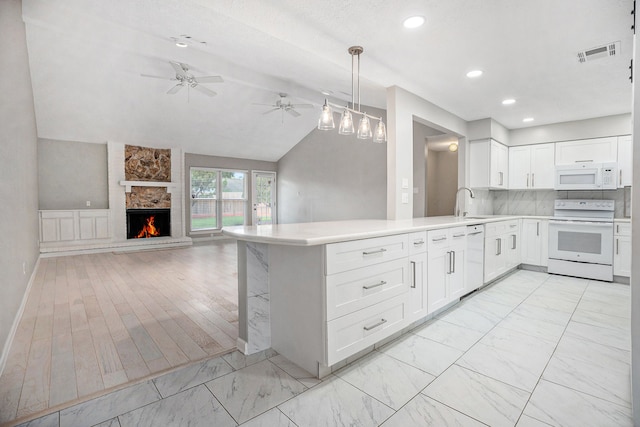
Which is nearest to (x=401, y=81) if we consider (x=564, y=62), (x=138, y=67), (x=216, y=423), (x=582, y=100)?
(x=564, y=62)

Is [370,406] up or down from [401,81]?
down

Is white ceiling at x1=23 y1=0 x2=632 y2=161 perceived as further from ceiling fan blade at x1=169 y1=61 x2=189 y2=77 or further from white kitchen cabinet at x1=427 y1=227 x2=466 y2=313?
white kitchen cabinet at x1=427 y1=227 x2=466 y2=313

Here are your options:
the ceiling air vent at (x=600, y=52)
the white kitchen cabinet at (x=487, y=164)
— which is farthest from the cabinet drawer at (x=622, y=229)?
the ceiling air vent at (x=600, y=52)

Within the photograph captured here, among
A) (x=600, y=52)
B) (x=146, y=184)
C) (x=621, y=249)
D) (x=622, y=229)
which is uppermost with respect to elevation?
(x=600, y=52)

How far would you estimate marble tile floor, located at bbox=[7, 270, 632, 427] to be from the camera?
1.56 meters

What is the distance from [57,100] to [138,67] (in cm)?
187

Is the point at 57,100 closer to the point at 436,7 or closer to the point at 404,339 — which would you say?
the point at 436,7

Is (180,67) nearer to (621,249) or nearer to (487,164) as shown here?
(487,164)

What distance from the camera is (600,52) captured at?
8.97 feet

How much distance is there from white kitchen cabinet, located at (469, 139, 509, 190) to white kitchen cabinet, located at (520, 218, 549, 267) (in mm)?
780

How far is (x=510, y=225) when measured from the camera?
178 inches

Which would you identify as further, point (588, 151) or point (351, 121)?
point (588, 151)

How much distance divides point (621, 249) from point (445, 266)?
3108mm

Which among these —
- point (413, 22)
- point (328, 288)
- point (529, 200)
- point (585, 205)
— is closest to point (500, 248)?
point (585, 205)
